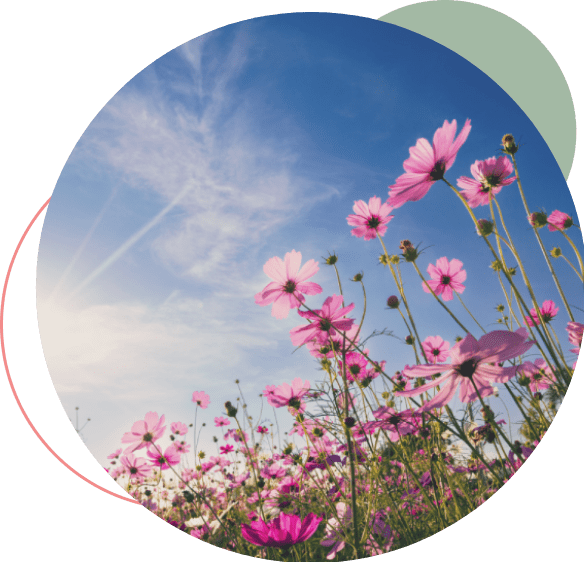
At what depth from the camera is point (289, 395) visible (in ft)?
2.46

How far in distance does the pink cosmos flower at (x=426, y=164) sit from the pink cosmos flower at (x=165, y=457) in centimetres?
69

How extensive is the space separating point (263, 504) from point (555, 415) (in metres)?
0.63

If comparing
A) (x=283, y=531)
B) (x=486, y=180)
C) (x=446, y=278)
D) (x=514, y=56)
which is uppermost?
(x=514, y=56)

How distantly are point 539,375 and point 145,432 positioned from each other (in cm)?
80

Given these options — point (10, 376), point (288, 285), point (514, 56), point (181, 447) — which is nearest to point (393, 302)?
point (288, 285)

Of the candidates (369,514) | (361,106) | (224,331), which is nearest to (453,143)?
(361,106)

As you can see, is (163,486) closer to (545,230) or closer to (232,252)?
(232,252)

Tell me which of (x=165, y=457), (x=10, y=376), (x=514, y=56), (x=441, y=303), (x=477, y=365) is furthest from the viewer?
(x=514, y=56)

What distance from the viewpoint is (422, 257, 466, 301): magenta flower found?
73 cm

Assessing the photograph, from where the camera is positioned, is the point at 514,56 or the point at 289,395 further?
the point at 514,56

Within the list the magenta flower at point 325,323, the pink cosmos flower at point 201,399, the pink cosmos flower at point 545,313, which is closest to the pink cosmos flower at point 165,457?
the pink cosmos flower at point 201,399

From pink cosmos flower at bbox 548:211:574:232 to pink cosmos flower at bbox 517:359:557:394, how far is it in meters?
0.28

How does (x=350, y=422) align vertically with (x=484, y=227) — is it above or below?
below

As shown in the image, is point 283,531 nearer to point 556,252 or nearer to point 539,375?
point 539,375
